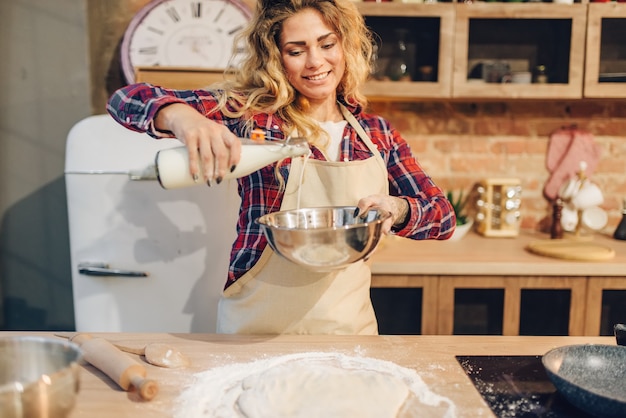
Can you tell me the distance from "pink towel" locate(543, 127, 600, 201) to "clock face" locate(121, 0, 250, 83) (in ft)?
5.18

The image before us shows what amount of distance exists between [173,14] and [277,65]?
3.69 ft

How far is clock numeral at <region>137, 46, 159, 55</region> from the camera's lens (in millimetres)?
2461

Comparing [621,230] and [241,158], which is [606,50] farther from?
[241,158]

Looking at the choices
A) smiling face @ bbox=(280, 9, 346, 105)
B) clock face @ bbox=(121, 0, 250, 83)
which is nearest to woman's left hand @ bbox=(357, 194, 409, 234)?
smiling face @ bbox=(280, 9, 346, 105)

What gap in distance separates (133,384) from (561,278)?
5.77 ft

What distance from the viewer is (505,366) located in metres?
1.13

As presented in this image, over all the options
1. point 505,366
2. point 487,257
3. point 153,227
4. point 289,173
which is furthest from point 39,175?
point 505,366

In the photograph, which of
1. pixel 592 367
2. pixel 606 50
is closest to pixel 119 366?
pixel 592 367

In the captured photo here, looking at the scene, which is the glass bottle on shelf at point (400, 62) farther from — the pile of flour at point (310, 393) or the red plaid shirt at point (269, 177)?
the pile of flour at point (310, 393)

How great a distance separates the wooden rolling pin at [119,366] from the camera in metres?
0.97

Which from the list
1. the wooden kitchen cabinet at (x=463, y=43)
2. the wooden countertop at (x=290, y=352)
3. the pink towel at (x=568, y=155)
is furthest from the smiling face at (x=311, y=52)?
the pink towel at (x=568, y=155)

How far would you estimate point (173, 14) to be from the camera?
2.46 metres

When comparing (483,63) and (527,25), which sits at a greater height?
(527,25)

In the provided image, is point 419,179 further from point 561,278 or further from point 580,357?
point 561,278
